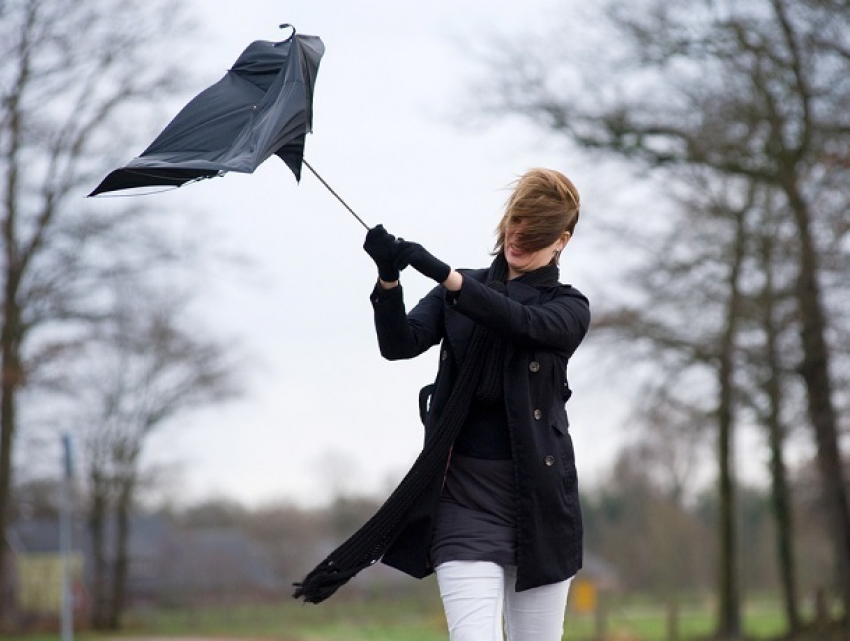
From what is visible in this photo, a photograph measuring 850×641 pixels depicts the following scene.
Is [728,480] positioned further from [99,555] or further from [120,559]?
[99,555]

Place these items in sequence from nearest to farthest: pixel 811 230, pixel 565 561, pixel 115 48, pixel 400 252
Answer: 1. pixel 400 252
2. pixel 565 561
3. pixel 811 230
4. pixel 115 48

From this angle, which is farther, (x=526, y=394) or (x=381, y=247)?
(x=526, y=394)

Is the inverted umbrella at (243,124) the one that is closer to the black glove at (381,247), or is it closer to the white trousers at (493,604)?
the black glove at (381,247)

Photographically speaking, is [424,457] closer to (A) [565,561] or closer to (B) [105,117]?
(A) [565,561]

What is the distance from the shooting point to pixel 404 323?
3.99m

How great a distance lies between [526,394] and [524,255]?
0.46 meters

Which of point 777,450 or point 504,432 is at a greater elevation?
point 777,450

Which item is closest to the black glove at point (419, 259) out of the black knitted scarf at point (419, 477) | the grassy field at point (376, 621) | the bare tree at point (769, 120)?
the black knitted scarf at point (419, 477)

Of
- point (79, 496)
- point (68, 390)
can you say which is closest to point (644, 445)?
point (68, 390)

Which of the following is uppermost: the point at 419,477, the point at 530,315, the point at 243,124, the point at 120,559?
the point at 120,559

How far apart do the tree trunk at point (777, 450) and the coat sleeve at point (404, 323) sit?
18.3 m

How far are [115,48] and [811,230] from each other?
44.8 ft

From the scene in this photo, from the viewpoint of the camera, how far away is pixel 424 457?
13.2 ft

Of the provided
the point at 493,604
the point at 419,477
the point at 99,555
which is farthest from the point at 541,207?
the point at 99,555
